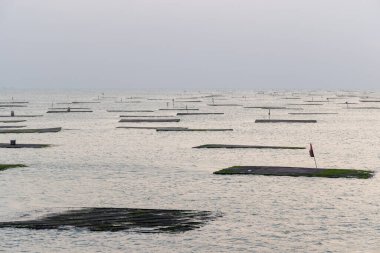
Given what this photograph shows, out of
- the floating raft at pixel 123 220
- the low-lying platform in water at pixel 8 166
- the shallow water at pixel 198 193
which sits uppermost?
the low-lying platform in water at pixel 8 166

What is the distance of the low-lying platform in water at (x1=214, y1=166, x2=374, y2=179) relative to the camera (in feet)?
138

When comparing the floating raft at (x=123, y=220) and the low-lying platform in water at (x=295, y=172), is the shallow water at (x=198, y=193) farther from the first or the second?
the low-lying platform in water at (x=295, y=172)

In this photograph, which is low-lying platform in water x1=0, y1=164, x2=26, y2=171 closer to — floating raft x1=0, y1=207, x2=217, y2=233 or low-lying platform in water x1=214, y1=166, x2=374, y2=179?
low-lying platform in water x1=214, y1=166, x2=374, y2=179

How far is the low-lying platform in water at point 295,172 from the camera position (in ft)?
138

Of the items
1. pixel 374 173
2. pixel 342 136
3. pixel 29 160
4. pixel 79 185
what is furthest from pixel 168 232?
pixel 342 136

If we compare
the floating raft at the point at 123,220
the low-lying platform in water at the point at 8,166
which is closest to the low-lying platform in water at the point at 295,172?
the floating raft at the point at 123,220

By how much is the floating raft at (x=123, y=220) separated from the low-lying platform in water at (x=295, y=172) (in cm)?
1274

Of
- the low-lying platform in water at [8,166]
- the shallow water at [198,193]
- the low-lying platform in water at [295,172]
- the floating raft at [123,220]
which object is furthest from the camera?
the low-lying platform in water at [8,166]

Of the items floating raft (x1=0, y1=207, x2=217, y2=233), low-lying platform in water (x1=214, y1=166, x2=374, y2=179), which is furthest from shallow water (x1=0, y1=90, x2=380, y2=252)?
low-lying platform in water (x1=214, y1=166, x2=374, y2=179)

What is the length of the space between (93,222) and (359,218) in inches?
447

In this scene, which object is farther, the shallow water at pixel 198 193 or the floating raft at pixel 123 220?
the floating raft at pixel 123 220

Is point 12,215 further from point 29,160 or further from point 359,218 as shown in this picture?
point 29,160

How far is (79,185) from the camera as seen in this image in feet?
130

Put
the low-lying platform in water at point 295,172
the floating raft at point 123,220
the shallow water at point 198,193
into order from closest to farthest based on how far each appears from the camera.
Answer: the shallow water at point 198,193, the floating raft at point 123,220, the low-lying platform in water at point 295,172
